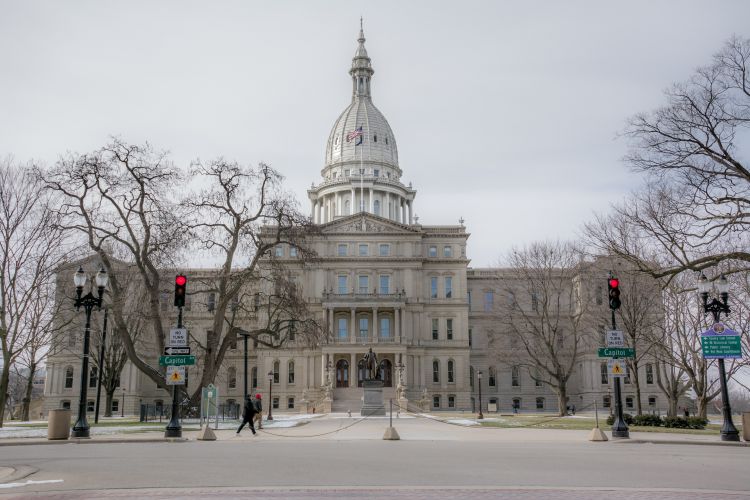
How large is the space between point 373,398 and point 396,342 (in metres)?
25.4

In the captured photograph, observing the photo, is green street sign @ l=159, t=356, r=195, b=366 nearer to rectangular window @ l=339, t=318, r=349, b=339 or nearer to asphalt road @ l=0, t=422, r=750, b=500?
asphalt road @ l=0, t=422, r=750, b=500

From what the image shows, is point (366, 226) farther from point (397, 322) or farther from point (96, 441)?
point (96, 441)

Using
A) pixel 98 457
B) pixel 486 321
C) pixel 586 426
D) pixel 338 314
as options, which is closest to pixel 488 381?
pixel 486 321

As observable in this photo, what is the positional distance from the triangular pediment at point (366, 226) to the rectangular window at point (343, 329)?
34.7 feet

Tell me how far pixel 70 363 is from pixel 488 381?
4956 cm

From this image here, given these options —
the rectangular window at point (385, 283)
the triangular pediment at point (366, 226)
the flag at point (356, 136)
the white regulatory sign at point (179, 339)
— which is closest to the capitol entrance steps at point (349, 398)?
the rectangular window at point (385, 283)

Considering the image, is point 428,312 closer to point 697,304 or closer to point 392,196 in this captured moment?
point 392,196

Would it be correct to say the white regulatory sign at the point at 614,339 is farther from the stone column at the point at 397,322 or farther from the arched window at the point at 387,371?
the arched window at the point at 387,371

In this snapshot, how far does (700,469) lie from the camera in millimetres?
15820

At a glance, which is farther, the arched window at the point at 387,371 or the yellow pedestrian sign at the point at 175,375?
the arched window at the point at 387,371

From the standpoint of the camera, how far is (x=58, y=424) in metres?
25.7

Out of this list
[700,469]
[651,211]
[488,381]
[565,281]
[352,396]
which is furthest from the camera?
[488,381]

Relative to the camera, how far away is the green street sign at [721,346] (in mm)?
26109

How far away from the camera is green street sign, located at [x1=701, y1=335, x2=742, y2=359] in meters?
26.1
